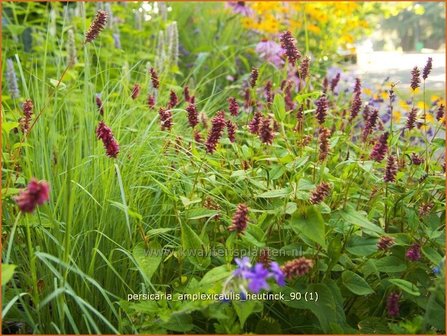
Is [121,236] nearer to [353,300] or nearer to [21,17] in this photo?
[353,300]

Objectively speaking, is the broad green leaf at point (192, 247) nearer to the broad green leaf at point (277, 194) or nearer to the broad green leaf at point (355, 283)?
the broad green leaf at point (277, 194)

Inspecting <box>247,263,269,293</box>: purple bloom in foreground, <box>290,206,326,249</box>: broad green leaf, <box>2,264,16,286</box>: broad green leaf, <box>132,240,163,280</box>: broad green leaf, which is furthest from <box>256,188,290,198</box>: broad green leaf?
<box>2,264,16,286</box>: broad green leaf

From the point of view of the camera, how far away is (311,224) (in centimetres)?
146

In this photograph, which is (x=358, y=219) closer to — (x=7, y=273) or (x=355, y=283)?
(x=355, y=283)

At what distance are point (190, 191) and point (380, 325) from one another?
64cm

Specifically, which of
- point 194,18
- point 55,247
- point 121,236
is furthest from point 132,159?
point 194,18

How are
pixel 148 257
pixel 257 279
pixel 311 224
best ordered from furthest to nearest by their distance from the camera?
1. pixel 148 257
2. pixel 311 224
3. pixel 257 279

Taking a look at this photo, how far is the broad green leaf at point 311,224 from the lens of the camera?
1.42 m

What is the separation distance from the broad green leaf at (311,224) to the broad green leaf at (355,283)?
0.20 metres

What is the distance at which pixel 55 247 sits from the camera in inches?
66.3

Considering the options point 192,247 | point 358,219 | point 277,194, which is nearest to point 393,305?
point 358,219

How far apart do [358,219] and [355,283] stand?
20 centimetres

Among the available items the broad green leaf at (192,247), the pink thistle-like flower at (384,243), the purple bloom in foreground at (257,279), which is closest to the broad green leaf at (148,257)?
the broad green leaf at (192,247)

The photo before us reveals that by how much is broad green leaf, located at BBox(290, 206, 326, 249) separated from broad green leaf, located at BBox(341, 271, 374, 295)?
0.20 metres
